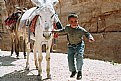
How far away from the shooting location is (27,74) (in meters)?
A: 6.56

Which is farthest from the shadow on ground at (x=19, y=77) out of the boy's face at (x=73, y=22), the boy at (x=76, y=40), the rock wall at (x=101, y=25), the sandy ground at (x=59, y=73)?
the rock wall at (x=101, y=25)

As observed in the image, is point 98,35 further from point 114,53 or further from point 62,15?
point 62,15

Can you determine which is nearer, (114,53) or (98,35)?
(114,53)

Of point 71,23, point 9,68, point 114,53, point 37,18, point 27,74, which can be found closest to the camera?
point 71,23

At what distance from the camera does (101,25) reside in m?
15.2

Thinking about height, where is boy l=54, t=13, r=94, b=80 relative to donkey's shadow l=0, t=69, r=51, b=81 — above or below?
above

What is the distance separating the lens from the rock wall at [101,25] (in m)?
13.8

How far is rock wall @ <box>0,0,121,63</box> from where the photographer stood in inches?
545

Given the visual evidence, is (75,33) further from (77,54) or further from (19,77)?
(19,77)

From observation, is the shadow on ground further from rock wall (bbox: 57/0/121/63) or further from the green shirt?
rock wall (bbox: 57/0/121/63)

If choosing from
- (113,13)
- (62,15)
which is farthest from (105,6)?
(62,15)

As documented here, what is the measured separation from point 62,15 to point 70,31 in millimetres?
12599

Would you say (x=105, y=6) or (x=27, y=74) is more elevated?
(x=105, y=6)

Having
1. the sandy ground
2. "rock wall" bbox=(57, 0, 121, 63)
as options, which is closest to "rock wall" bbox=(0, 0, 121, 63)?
"rock wall" bbox=(57, 0, 121, 63)
